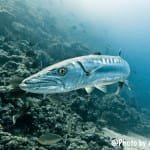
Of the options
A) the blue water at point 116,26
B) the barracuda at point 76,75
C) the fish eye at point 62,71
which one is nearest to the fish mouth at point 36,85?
the barracuda at point 76,75

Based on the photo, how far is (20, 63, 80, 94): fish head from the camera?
3.29 metres

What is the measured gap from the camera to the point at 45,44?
23250 mm

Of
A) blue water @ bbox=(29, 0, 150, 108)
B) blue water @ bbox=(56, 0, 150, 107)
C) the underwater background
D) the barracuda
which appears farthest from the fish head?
blue water @ bbox=(56, 0, 150, 107)

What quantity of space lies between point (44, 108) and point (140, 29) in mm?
82446

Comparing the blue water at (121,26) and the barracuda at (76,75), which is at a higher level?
the blue water at (121,26)

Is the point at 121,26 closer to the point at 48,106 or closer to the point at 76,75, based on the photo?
the point at 48,106

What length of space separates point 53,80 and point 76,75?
35 cm

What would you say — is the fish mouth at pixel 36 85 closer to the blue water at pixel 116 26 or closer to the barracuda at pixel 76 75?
the barracuda at pixel 76 75

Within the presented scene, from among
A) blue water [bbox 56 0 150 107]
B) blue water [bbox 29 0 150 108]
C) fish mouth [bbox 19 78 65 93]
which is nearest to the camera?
fish mouth [bbox 19 78 65 93]

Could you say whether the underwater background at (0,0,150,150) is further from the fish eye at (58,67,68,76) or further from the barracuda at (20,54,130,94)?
the fish eye at (58,67,68,76)

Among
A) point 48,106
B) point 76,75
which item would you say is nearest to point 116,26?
point 48,106

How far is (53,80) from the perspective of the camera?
11.2 ft

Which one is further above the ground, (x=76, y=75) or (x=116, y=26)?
(x=116, y=26)

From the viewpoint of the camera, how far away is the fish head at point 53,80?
329 cm
